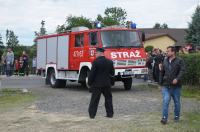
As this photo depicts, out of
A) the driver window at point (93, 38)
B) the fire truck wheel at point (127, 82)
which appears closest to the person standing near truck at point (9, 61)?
the fire truck wheel at point (127, 82)

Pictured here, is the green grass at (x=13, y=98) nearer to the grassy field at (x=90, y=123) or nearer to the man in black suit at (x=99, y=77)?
the grassy field at (x=90, y=123)

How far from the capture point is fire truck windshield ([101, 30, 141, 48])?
2055cm

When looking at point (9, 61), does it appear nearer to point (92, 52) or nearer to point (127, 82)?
point (127, 82)

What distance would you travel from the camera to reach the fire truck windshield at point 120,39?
20.5 meters

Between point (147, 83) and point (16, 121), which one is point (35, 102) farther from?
point (147, 83)

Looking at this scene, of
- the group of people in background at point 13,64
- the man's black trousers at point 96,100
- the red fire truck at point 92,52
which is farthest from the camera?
the group of people in background at point 13,64

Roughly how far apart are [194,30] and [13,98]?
25.3 meters

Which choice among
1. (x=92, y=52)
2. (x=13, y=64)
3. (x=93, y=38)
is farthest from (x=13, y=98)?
(x=13, y=64)

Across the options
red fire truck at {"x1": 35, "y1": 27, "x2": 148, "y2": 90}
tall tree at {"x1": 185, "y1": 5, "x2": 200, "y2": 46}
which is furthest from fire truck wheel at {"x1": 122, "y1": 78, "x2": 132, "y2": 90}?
tall tree at {"x1": 185, "y1": 5, "x2": 200, "y2": 46}

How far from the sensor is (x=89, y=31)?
835 inches

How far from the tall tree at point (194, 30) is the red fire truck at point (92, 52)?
19153 millimetres

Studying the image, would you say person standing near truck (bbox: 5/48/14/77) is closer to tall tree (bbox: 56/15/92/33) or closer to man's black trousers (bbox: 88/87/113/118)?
man's black trousers (bbox: 88/87/113/118)

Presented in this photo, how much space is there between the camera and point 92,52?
2077 centimetres

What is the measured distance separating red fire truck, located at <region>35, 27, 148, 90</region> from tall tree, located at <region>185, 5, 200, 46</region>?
19.2 m
